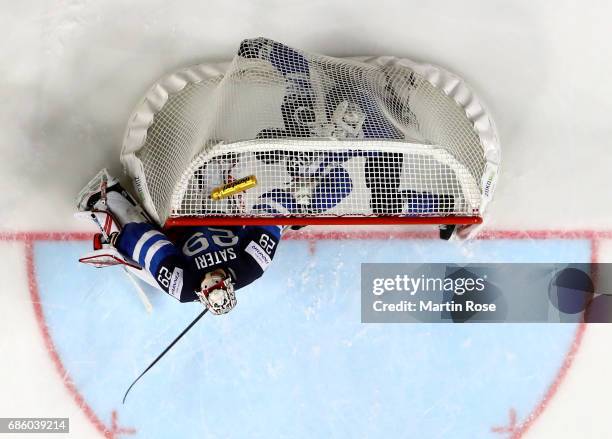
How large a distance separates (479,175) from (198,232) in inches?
39.6

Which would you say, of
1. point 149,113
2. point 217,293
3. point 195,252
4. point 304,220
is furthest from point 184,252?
point 149,113

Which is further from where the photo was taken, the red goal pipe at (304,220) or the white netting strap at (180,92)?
the white netting strap at (180,92)

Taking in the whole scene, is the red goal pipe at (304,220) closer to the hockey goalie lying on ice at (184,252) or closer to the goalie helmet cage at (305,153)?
the goalie helmet cage at (305,153)

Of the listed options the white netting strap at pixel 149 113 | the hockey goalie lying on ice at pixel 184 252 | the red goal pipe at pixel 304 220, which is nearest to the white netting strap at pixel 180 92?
the white netting strap at pixel 149 113

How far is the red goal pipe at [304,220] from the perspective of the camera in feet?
6.44

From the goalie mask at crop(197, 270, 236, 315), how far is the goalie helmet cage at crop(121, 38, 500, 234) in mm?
178

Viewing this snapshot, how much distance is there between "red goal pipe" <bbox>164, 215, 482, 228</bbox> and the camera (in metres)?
1.96

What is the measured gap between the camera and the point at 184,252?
2.08 metres

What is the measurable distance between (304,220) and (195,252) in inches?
14.1

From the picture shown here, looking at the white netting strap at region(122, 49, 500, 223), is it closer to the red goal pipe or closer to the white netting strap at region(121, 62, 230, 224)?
the white netting strap at region(121, 62, 230, 224)

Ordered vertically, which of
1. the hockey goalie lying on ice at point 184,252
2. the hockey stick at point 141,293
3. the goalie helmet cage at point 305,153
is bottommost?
the hockey stick at point 141,293

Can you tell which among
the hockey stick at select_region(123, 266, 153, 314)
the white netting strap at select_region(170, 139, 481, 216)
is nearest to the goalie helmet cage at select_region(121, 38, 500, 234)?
the white netting strap at select_region(170, 139, 481, 216)

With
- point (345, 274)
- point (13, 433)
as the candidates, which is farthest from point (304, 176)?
point (13, 433)

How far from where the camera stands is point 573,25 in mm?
2652
